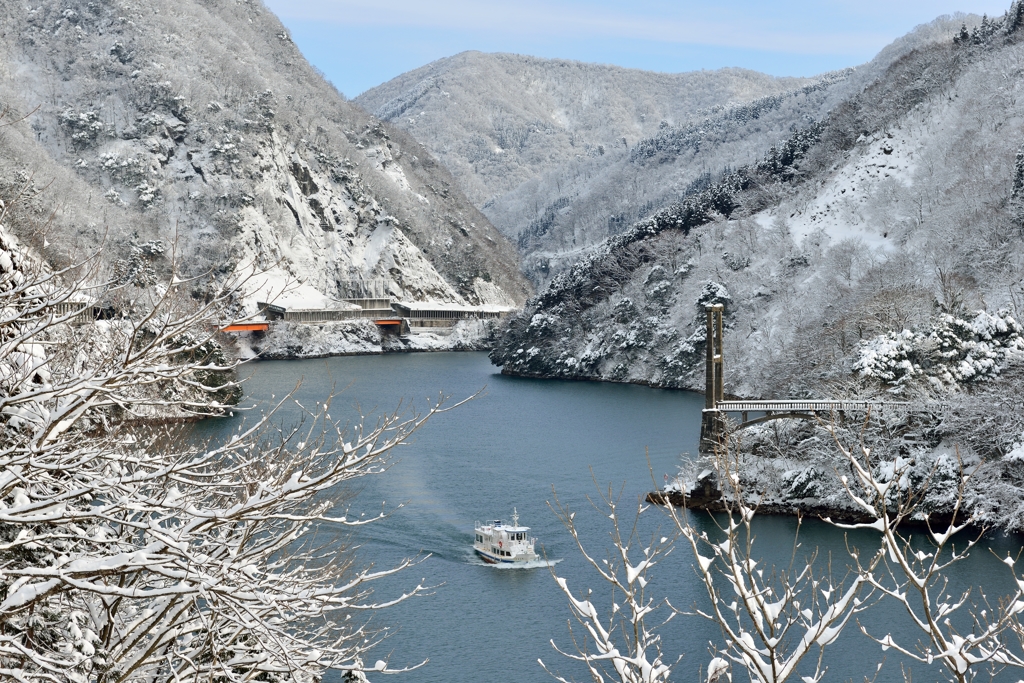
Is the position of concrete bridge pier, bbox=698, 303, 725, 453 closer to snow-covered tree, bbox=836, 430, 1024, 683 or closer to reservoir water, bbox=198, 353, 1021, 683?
reservoir water, bbox=198, 353, 1021, 683

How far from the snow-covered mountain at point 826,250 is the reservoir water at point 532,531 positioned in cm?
914

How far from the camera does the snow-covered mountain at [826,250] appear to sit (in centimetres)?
6181

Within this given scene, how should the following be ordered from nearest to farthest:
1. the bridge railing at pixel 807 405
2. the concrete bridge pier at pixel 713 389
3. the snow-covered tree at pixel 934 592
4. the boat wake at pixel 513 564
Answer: the snow-covered tree at pixel 934 592, the boat wake at pixel 513 564, the bridge railing at pixel 807 405, the concrete bridge pier at pixel 713 389

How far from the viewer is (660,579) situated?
2961 centimetres

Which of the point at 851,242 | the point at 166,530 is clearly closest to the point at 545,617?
the point at 166,530

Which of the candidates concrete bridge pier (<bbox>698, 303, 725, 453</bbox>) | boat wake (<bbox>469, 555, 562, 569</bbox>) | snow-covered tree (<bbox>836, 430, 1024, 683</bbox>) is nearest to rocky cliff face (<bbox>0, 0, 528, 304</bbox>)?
concrete bridge pier (<bbox>698, 303, 725, 453</bbox>)

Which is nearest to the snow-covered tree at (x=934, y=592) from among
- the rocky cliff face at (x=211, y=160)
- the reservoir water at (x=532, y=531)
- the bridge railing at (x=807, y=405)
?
the reservoir water at (x=532, y=531)

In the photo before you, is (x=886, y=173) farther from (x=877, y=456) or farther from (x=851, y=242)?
(x=877, y=456)

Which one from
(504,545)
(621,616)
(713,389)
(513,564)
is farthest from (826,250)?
(621,616)

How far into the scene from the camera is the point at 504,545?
3189cm

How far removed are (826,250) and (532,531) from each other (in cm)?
4675

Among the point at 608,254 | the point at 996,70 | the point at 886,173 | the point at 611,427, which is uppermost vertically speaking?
the point at 996,70

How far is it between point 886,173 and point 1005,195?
12.7 meters

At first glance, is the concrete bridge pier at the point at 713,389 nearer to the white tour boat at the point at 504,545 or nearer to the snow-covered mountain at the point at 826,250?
the snow-covered mountain at the point at 826,250
